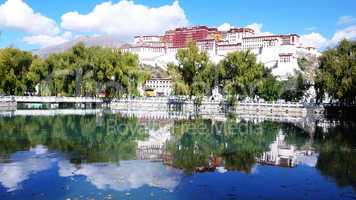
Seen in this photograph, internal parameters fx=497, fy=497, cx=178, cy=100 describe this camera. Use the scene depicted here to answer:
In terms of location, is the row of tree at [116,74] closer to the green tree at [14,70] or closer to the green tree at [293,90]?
the green tree at [14,70]

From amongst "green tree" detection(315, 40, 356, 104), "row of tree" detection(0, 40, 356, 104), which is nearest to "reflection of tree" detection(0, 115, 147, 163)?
"green tree" detection(315, 40, 356, 104)

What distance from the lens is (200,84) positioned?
65.6 m

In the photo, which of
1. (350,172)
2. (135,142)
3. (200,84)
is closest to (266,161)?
(350,172)

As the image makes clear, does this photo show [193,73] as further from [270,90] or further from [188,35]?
[188,35]

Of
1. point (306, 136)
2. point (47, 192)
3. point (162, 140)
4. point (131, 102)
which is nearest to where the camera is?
point (47, 192)

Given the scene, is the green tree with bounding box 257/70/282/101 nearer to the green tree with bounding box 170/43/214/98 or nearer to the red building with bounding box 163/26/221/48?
the green tree with bounding box 170/43/214/98

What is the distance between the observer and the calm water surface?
1490 cm

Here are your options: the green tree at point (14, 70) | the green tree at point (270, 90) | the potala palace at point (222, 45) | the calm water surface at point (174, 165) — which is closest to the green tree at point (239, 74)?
the green tree at point (270, 90)

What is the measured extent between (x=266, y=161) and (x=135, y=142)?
27.2 feet

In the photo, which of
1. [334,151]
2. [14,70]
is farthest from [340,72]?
[14,70]

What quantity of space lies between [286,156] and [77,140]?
37.5 feet

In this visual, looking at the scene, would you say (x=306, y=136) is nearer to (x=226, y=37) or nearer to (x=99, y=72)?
(x=99, y=72)

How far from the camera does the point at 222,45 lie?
428ft

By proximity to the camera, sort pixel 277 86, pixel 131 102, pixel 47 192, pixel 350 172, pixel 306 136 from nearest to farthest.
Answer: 1. pixel 47 192
2. pixel 350 172
3. pixel 306 136
4. pixel 131 102
5. pixel 277 86
